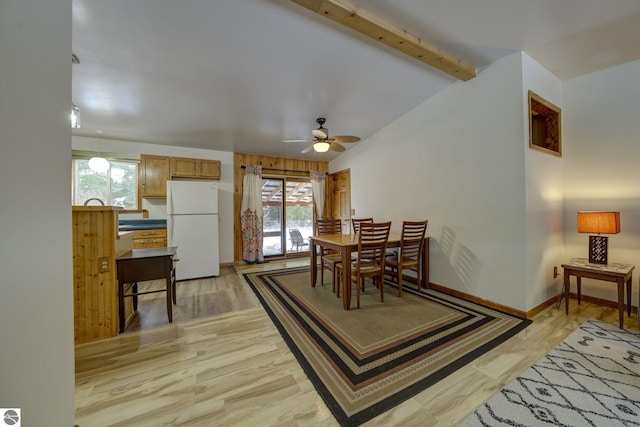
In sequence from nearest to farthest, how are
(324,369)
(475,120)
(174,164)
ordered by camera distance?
1. (324,369)
2. (475,120)
3. (174,164)

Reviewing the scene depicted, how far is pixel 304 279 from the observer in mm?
3832

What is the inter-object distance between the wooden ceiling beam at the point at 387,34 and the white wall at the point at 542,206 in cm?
69

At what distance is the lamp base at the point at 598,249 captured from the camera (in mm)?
2438

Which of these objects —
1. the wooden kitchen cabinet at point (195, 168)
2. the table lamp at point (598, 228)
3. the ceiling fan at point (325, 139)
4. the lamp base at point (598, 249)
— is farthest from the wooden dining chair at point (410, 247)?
the wooden kitchen cabinet at point (195, 168)

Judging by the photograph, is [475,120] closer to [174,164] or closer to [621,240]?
[621,240]

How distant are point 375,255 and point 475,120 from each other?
205cm

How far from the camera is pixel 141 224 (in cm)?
401

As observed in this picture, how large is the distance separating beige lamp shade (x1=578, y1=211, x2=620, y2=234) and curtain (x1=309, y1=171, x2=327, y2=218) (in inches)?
170

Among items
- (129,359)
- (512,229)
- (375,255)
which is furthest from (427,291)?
(129,359)

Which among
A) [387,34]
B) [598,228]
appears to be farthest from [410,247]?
[387,34]

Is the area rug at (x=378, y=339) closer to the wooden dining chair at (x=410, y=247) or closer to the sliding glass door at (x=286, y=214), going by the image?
the wooden dining chair at (x=410, y=247)

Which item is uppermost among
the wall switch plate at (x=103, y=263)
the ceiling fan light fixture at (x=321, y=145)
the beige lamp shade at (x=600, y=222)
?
the ceiling fan light fixture at (x=321, y=145)

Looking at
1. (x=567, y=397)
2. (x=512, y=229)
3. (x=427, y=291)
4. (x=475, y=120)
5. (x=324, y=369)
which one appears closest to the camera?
(x=567, y=397)

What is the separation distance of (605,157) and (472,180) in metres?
1.41
